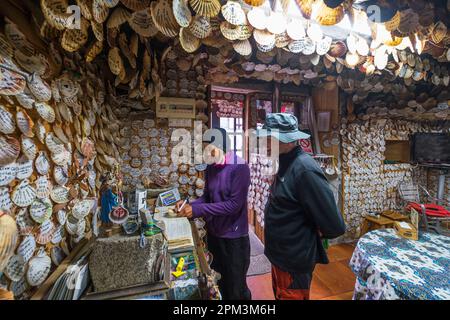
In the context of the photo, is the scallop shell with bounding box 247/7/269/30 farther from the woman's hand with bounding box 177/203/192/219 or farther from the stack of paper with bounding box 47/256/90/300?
the stack of paper with bounding box 47/256/90/300

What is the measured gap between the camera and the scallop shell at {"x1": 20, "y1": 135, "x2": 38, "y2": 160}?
65 cm

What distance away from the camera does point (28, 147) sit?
670 millimetres

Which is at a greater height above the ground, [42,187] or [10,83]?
[10,83]

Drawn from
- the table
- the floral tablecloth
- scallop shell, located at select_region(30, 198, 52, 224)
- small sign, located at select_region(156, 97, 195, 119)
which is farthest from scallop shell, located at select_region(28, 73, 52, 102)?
the table

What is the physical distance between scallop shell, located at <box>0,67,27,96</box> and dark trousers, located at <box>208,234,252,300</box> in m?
1.34

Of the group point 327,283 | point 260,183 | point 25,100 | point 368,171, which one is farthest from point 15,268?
point 368,171

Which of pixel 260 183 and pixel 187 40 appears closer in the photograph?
pixel 187 40

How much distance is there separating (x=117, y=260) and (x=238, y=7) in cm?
154

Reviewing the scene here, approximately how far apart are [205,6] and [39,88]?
35.1 inches

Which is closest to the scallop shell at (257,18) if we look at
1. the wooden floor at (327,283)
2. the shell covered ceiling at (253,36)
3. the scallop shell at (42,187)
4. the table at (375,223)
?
the shell covered ceiling at (253,36)

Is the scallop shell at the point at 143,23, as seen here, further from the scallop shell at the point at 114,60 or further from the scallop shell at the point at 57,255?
the scallop shell at the point at 57,255

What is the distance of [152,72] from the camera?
1.46 meters

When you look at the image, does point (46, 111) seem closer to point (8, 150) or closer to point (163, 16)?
point (8, 150)

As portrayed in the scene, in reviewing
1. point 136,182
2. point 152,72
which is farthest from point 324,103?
point 136,182
